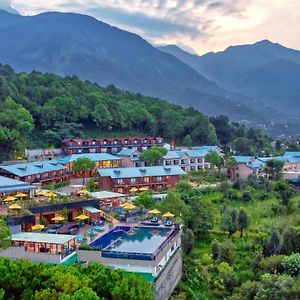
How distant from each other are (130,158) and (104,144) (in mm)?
5308

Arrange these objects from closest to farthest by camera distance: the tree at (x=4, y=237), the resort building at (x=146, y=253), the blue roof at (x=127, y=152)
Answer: the tree at (x=4, y=237)
the resort building at (x=146, y=253)
the blue roof at (x=127, y=152)

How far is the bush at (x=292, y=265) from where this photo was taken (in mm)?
22203

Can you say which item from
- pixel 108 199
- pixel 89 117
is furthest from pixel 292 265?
pixel 89 117

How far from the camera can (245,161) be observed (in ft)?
160

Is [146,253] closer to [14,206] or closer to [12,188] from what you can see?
[14,206]

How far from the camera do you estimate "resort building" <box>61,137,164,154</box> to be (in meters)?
50.9

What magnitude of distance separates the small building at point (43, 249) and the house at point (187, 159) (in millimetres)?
28231

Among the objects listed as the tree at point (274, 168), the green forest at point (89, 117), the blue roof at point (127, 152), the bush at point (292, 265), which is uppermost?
the green forest at point (89, 117)

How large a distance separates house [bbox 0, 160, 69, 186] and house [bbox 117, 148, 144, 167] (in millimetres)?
7726

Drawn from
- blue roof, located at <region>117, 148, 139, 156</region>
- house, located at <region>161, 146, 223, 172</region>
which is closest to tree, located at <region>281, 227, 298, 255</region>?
house, located at <region>161, 146, 223, 172</region>

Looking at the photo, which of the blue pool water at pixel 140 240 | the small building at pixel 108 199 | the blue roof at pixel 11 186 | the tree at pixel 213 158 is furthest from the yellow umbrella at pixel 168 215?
the tree at pixel 213 158

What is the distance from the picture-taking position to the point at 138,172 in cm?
4103

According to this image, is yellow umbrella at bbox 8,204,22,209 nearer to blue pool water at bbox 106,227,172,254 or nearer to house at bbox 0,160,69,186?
blue pool water at bbox 106,227,172,254

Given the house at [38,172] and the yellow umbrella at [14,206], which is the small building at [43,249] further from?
the house at [38,172]
